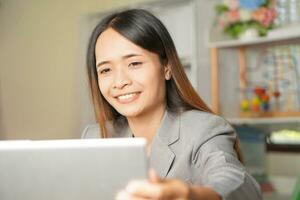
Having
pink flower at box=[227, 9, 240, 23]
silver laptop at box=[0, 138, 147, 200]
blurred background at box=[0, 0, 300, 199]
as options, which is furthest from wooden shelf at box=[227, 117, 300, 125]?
silver laptop at box=[0, 138, 147, 200]

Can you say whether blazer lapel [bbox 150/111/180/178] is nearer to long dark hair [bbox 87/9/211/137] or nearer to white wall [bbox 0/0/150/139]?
long dark hair [bbox 87/9/211/137]

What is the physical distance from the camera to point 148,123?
1250 millimetres

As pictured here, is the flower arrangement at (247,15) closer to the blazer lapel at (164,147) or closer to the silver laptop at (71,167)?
the blazer lapel at (164,147)

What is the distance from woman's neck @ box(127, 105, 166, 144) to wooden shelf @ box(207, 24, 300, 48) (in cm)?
139

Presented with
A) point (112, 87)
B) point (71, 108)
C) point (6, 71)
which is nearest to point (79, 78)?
point (71, 108)

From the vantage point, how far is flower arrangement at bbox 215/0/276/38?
2506mm

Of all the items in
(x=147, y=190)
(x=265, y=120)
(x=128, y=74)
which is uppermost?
(x=128, y=74)

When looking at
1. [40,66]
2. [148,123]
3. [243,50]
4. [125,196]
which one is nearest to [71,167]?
[125,196]

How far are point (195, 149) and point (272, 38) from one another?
1.55 metres

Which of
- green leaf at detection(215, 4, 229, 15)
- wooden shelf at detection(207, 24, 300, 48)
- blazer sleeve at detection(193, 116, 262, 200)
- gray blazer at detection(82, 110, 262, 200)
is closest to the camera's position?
blazer sleeve at detection(193, 116, 262, 200)

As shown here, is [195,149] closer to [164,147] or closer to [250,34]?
[164,147]

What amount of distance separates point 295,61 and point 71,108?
6.62 ft

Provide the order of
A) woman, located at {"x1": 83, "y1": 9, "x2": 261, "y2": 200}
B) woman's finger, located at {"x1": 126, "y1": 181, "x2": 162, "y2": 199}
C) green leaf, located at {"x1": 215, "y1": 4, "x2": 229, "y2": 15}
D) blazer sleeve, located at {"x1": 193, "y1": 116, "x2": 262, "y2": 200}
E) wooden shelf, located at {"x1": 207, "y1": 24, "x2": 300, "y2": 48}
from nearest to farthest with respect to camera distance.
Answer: woman's finger, located at {"x1": 126, "y1": 181, "x2": 162, "y2": 199} < blazer sleeve, located at {"x1": 193, "y1": 116, "x2": 262, "y2": 200} < woman, located at {"x1": 83, "y1": 9, "x2": 261, "y2": 200} < wooden shelf, located at {"x1": 207, "y1": 24, "x2": 300, "y2": 48} < green leaf, located at {"x1": 215, "y1": 4, "x2": 229, "y2": 15}

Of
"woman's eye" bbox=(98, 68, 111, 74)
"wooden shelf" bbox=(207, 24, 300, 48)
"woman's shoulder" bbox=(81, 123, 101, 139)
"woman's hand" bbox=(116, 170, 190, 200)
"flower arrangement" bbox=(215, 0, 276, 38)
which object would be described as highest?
"flower arrangement" bbox=(215, 0, 276, 38)
